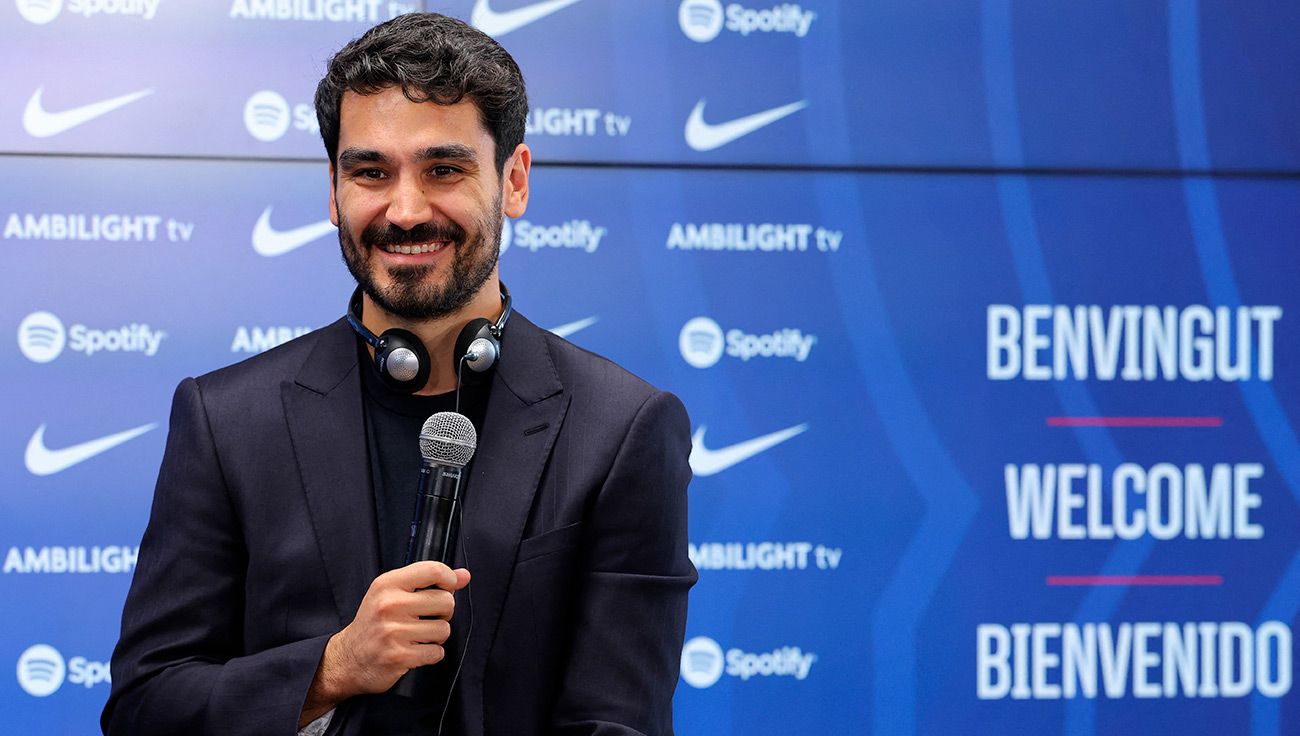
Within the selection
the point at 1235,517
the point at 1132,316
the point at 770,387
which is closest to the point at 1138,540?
the point at 1235,517

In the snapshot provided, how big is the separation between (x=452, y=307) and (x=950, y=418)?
6.43 feet

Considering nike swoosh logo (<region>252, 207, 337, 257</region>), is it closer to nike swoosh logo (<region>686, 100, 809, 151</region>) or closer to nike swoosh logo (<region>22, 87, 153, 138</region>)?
nike swoosh logo (<region>22, 87, 153, 138</region>)

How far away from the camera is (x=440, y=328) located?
1730 millimetres

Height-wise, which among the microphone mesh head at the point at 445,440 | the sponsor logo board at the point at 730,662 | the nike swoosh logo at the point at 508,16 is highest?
the nike swoosh logo at the point at 508,16

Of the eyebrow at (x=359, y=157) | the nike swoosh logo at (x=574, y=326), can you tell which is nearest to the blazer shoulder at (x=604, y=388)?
the eyebrow at (x=359, y=157)

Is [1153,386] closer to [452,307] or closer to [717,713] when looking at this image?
[717,713]

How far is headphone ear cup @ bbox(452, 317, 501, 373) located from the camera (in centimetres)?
163

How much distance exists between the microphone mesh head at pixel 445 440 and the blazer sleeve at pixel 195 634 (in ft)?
0.99

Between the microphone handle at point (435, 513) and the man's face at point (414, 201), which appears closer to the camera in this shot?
the microphone handle at point (435, 513)

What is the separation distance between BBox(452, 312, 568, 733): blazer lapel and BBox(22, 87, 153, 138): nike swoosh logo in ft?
5.87

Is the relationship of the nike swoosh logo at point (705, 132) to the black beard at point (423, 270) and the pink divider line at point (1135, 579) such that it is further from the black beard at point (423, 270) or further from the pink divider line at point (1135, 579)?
the black beard at point (423, 270)

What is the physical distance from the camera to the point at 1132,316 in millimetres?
3381

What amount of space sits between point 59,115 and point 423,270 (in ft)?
6.28

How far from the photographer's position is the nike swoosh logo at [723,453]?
3238mm
